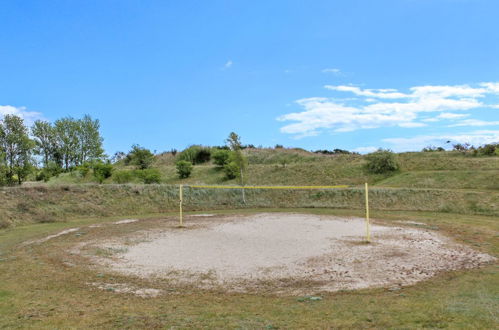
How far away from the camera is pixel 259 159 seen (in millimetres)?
58875

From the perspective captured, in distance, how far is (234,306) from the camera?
25.0 feet

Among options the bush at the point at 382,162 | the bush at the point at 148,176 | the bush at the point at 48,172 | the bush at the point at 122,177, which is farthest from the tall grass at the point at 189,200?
the bush at the point at 48,172

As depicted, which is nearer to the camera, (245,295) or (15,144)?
(245,295)

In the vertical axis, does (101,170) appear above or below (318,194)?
above

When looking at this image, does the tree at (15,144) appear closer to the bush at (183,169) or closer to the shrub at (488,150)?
the bush at (183,169)

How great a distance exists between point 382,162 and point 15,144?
1475 inches

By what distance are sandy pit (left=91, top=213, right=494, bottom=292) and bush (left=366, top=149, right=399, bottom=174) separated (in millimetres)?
22814

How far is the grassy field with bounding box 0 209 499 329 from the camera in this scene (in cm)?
652

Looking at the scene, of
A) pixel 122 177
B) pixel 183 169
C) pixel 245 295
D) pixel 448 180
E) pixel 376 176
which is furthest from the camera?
pixel 183 169

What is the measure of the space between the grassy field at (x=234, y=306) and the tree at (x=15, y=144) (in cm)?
2746

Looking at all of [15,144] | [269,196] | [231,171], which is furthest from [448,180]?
[15,144]

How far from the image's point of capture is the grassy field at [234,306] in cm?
652

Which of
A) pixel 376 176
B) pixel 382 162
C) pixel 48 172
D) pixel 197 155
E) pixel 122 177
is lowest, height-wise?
pixel 376 176

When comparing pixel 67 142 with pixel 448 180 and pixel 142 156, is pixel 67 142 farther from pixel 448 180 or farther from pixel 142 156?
pixel 448 180
